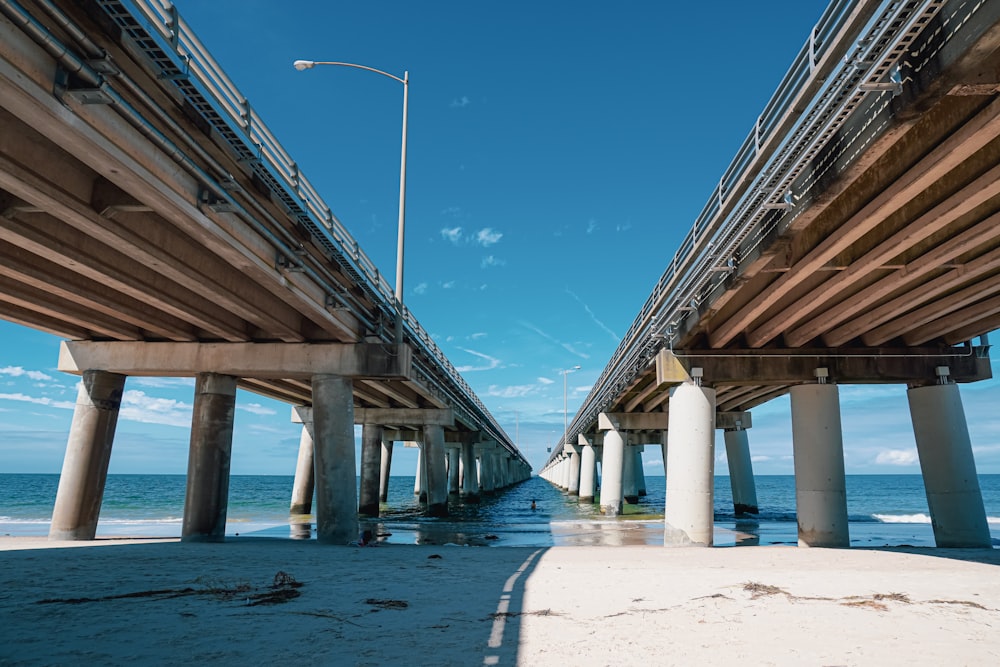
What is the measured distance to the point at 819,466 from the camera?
65.4ft

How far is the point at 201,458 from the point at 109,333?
5179 millimetres

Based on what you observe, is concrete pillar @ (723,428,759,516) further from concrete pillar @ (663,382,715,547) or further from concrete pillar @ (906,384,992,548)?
concrete pillar @ (663,382,715,547)

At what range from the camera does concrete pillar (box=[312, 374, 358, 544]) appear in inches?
786

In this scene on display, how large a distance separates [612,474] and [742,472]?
10.1 meters

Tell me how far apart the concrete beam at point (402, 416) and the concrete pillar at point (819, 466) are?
26287mm

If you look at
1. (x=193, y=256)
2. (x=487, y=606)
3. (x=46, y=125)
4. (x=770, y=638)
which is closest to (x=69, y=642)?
(x=487, y=606)

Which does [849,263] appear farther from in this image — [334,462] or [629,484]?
[629,484]

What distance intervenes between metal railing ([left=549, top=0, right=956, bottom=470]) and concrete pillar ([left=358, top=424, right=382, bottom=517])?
30504 mm

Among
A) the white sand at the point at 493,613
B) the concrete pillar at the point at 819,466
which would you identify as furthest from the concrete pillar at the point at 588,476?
the white sand at the point at 493,613

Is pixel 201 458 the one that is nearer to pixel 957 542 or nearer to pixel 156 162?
pixel 156 162

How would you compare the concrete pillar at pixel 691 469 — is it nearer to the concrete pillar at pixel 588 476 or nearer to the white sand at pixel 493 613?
the white sand at pixel 493 613

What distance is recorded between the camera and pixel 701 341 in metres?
21.1

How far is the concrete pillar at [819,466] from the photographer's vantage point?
1948cm

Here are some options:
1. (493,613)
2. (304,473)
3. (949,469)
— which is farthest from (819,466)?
(304,473)
